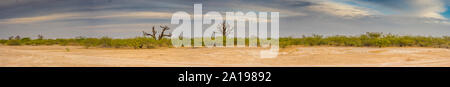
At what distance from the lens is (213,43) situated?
2380cm

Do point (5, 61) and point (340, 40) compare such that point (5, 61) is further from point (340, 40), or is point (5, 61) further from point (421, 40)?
point (421, 40)

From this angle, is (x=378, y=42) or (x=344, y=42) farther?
(x=344, y=42)

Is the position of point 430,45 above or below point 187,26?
below

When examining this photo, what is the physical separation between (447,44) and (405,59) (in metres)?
13.9

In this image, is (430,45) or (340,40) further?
(340,40)

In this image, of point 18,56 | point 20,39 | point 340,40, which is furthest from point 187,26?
point 20,39
